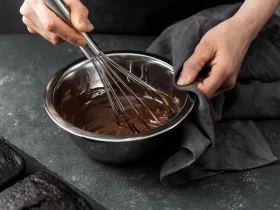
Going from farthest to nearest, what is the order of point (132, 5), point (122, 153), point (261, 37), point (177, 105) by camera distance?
point (132, 5) → point (261, 37) → point (177, 105) → point (122, 153)

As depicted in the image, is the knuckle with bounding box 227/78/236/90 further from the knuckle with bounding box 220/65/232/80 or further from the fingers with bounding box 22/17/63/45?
the fingers with bounding box 22/17/63/45

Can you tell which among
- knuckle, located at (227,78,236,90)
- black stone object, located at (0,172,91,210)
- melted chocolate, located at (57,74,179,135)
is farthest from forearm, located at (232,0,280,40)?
black stone object, located at (0,172,91,210)

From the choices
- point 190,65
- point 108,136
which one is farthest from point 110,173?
point 190,65

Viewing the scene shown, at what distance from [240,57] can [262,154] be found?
0.67 feet

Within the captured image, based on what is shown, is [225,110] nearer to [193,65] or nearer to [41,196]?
[193,65]

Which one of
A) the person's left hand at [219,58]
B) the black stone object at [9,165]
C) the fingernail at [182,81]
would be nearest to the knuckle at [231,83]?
the person's left hand at [219,58]

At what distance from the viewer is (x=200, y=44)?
3.43 ft

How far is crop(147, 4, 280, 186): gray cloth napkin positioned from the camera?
Answer: 3.23ft

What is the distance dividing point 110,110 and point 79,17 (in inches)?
8.9

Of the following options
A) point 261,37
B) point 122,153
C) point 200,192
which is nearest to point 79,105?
point 122,153

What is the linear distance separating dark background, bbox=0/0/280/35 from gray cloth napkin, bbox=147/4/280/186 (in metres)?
0.08

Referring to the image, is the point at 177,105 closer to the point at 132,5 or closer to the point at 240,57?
the point at 240,57

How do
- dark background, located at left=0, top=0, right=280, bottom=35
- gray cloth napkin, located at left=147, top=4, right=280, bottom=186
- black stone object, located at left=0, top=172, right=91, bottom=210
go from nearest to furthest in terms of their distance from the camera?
black stone object, located at left=0, top=172, right=91, bottom=210, gray cloth napkin, located at left=147, top=4, right=280, bottom=186, dark background, located at left=0, top=0, right=280, bottom=35

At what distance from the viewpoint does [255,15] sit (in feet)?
3.72
